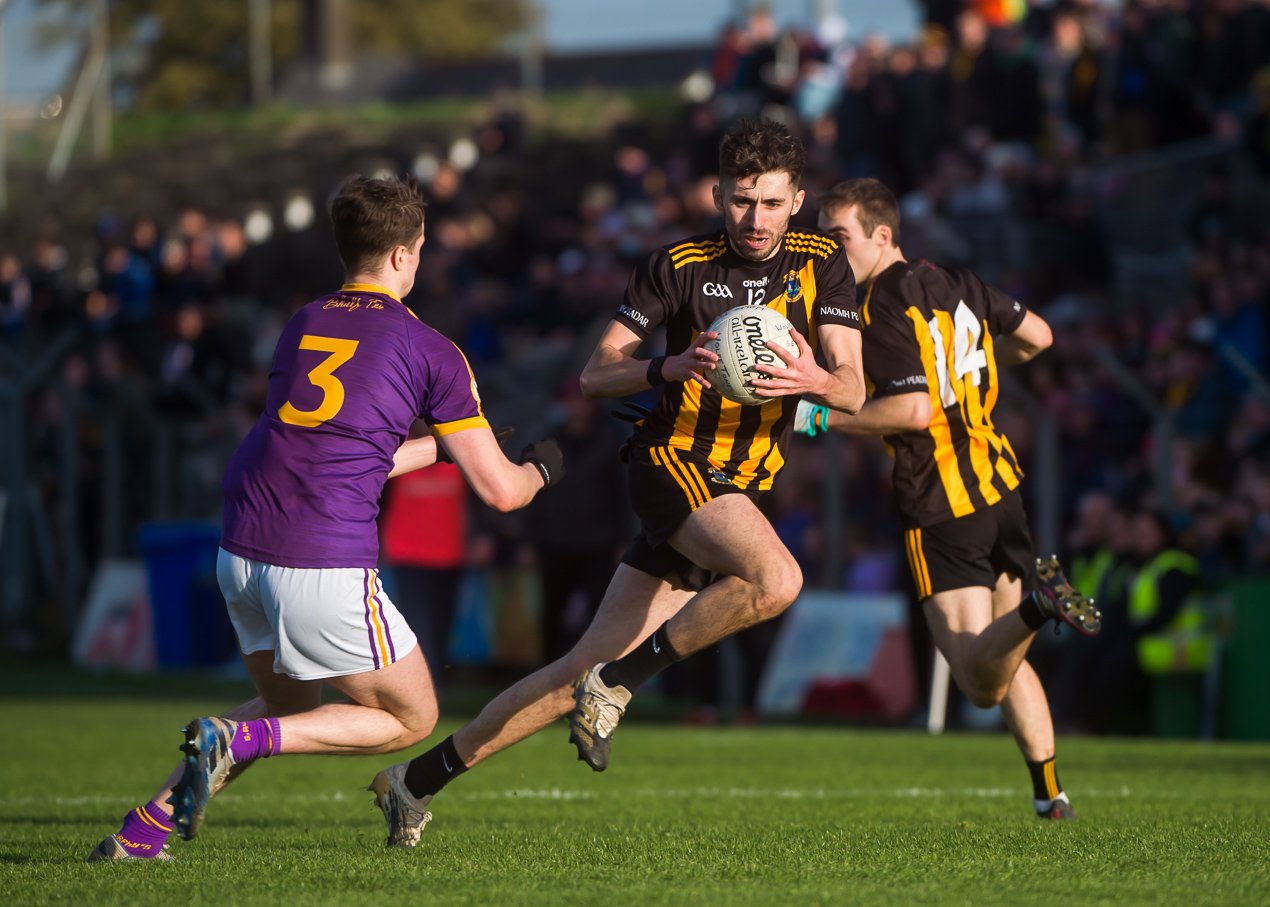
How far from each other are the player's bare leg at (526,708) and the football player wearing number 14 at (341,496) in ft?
1.38

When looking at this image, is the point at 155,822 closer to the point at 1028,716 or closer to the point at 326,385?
the point at 326,385

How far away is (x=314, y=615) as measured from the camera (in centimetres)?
605

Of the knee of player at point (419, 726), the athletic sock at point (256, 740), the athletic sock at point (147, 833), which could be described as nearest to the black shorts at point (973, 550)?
the knee of player at point (419, 726)

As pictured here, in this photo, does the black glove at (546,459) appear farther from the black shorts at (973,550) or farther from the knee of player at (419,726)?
the black shorts at (973,550)

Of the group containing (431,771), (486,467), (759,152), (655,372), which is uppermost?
(759,152)

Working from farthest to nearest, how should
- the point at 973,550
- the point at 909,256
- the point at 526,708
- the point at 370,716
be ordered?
the point at 909,256 < the point at 973,550 < the point at 526,708 < the point at 370,716

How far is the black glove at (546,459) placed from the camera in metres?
6.54

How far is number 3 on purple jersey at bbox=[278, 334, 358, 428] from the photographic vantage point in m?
6.18

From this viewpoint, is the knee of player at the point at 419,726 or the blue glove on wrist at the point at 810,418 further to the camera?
the blue glove on wrist at the point at 810,418

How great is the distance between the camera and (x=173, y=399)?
20.1 m

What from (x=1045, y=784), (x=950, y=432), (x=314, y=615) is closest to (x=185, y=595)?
(x=950, y=432)

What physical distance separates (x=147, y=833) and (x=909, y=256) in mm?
10590

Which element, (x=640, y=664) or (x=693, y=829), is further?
(x=693, y=829)

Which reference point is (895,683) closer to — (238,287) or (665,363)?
(665,363)
